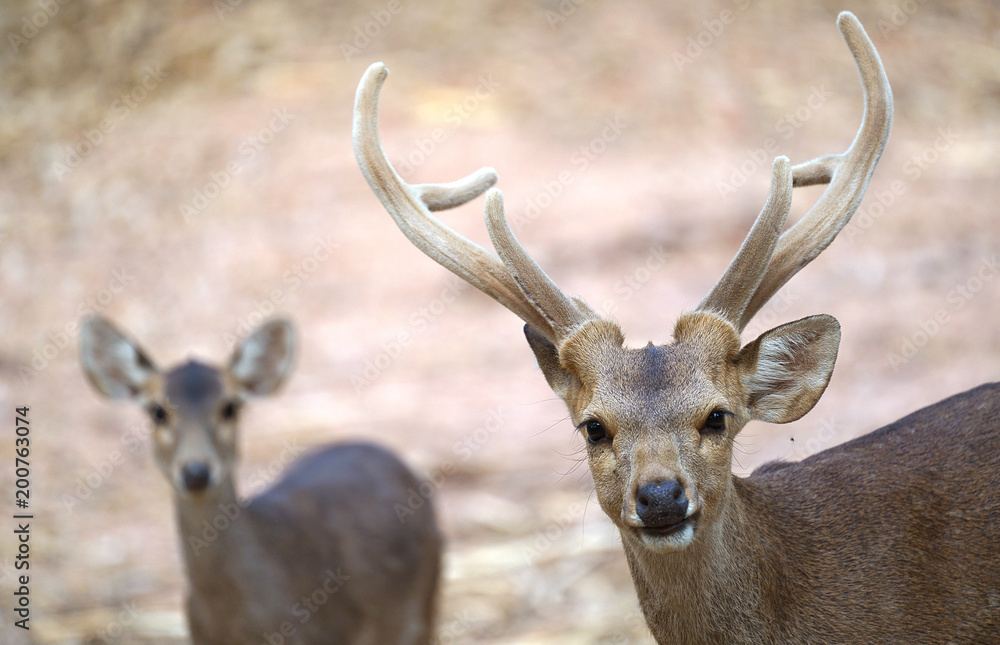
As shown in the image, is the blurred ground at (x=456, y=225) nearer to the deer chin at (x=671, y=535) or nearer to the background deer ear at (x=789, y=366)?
the background deer ear at (x=789, y=366)

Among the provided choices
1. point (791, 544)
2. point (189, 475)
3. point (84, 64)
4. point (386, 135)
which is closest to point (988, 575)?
point (791, 544)

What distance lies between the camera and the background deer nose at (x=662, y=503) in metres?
3.08

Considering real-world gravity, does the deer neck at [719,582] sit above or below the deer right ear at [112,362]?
above

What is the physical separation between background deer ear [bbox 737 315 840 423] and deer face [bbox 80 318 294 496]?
3.03 meters

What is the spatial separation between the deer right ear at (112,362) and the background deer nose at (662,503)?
3721mm

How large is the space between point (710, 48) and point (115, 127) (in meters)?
7.89

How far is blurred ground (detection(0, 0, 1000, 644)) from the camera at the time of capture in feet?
25.9

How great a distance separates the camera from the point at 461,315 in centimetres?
1091

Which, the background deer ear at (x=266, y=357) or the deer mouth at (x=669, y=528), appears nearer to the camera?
the deer mouth at (x=669, y=528)

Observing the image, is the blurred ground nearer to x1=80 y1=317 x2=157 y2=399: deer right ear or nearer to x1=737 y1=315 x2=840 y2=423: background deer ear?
x1=80 y1=317 x2=157 y2=399: deer right ear

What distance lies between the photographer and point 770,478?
3.91m

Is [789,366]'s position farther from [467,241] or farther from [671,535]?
[467,241]

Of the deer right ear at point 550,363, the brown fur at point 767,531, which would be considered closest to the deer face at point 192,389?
the deer right ear at point 550,363

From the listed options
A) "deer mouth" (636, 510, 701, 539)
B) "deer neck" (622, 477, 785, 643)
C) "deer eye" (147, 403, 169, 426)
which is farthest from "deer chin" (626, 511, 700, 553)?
"deer eye" (147, 403, 169, 426)
